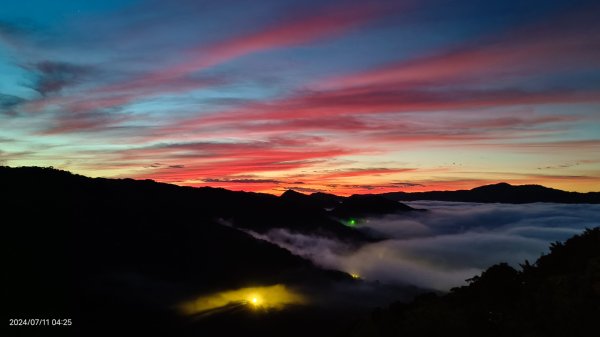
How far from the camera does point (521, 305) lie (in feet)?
125

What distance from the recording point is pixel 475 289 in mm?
47656

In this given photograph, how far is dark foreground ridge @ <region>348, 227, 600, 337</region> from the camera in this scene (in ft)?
102

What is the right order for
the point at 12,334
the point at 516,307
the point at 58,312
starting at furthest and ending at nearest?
the point at 58,312 → the point at 12,334 → the point at 516,307

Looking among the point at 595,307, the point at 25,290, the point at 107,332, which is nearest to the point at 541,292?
the point at 595,307

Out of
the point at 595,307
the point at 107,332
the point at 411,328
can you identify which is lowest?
the point at 107,332

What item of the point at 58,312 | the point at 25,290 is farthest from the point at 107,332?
the point at 25,290

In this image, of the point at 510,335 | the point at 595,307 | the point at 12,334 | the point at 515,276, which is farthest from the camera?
the point at 12,334

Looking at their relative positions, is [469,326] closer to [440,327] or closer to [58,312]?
[440,327]

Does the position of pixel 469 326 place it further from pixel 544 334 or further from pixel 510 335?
pixel 544 334

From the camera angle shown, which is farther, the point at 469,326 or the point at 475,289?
the point at 475,289

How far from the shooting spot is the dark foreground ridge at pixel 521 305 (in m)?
31.2

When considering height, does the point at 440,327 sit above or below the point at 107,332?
above

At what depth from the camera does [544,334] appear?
31594 millimetres

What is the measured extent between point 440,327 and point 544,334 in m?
10.3
